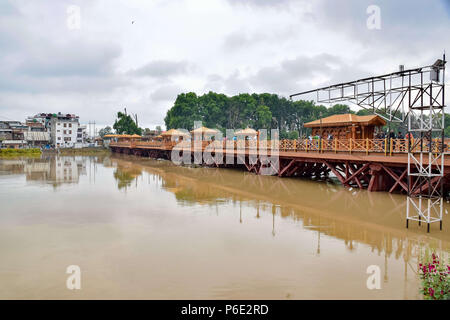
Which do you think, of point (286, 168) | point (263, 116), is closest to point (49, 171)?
point (286, 168)

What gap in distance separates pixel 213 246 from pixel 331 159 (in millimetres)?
11901

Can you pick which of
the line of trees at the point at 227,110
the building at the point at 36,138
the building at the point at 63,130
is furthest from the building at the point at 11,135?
the line of trees at the point at 227,110

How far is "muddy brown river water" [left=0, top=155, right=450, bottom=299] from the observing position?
6.27 m

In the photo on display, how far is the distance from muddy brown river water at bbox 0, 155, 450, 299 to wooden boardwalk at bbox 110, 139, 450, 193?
1460mm

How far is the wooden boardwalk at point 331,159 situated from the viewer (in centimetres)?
1498

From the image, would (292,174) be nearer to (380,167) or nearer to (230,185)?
(230,185)

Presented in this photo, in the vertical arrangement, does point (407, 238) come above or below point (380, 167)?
below

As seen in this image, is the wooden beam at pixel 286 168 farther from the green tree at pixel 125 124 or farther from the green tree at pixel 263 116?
the green tree at pixel 125 124

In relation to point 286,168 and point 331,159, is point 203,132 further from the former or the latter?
point 331,159

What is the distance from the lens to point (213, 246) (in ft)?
28.8

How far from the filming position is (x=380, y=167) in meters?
15.8

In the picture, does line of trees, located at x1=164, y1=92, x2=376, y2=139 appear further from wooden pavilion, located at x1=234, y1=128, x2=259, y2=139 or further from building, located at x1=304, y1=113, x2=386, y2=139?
building, located at x1=304, y1=113, x2=386, y2=139
